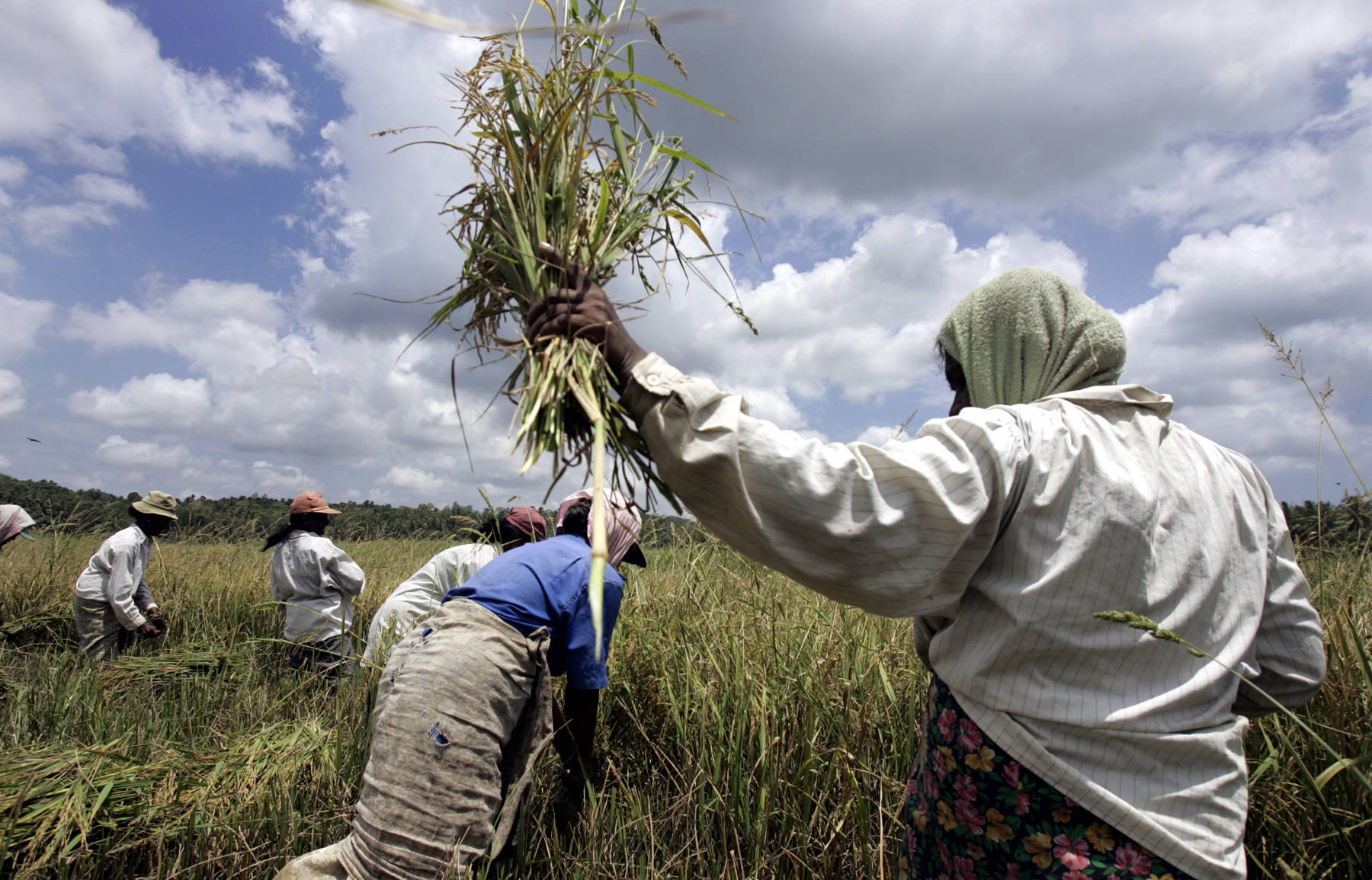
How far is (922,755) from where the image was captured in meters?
1.36

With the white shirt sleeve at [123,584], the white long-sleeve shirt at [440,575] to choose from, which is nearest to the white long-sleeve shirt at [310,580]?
the white long-sleeve shirt at [440,575]

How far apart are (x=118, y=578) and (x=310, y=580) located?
1.77m

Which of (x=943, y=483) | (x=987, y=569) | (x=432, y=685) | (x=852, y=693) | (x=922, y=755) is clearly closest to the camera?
(x=943, y=483)

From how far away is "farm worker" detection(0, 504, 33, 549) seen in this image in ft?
21.3

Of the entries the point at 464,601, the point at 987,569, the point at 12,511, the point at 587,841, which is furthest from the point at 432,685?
the point at 12,511

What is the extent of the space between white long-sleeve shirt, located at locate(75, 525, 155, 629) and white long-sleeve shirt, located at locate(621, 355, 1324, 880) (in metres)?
6.49

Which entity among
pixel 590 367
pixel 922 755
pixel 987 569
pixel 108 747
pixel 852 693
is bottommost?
pixel 108 747

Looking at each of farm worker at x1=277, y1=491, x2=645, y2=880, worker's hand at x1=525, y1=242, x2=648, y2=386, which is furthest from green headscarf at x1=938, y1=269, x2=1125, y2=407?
farm worker at x1=277, y1=491, x2=645, y2=880

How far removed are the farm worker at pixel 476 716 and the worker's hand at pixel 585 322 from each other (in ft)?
1.92

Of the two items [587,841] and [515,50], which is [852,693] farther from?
[515,50]

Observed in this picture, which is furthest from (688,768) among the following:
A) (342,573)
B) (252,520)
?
(252,520)

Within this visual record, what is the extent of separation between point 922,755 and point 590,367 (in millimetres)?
1046

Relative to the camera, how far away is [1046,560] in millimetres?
1022

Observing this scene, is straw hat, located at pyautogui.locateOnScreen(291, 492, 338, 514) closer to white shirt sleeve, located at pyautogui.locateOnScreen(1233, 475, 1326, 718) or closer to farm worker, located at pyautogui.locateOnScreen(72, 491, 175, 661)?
farm worker, located at pyautogui.locateOnScreen(72, 491, 175, 661)
